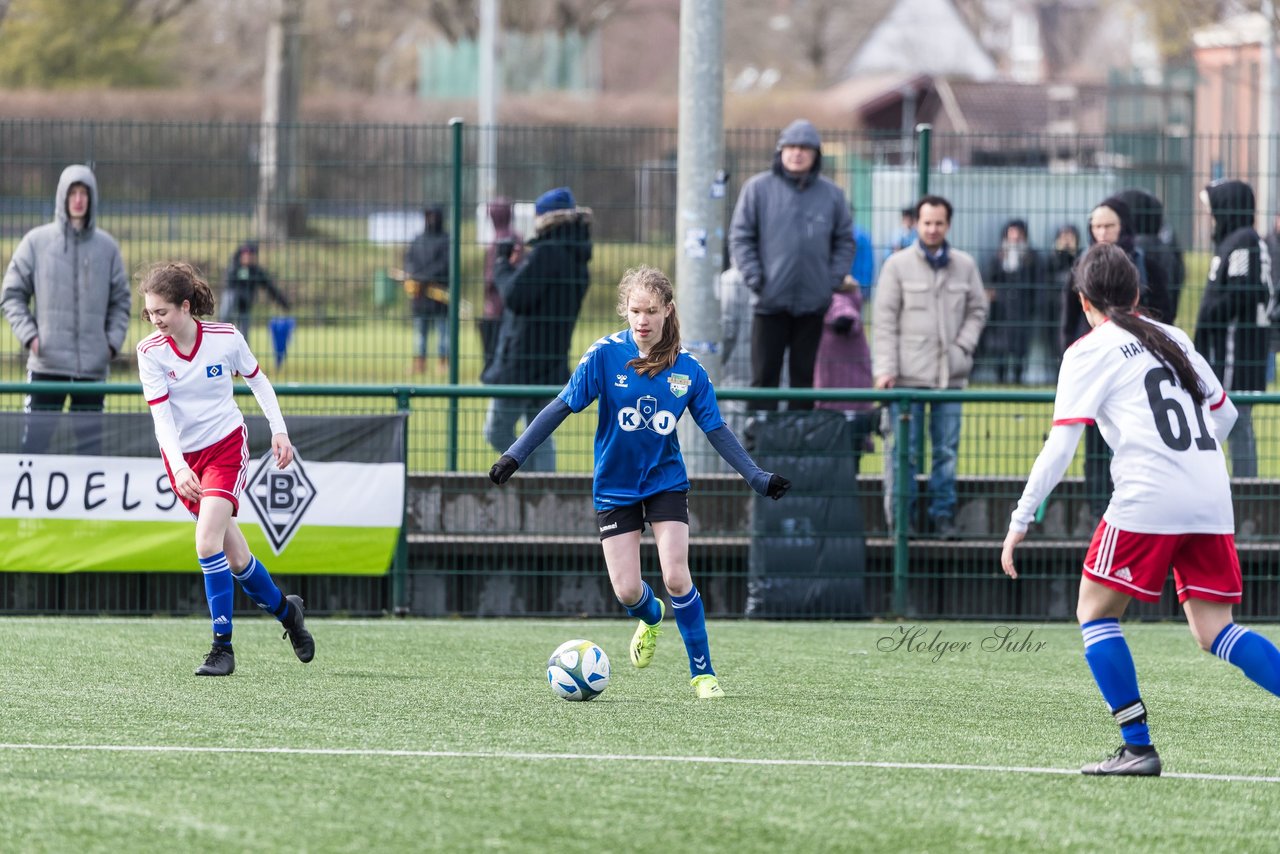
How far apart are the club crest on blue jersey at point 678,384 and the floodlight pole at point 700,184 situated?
326 cm

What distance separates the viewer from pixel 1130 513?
19.6 ft

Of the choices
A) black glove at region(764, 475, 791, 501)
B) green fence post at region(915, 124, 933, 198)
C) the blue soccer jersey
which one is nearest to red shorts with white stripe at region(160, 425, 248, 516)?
the blue soccer jersey

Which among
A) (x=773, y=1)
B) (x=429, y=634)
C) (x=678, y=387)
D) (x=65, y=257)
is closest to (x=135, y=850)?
(x=678, y=387)

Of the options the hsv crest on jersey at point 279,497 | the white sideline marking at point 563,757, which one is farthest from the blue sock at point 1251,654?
the hsv crest on jersey at point 279,497

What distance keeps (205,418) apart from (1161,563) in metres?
4.06

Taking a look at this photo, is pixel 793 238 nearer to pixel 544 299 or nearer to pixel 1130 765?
pixel 544 299

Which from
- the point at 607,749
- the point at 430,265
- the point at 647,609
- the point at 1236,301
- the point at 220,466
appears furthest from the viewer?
the point at 430,265

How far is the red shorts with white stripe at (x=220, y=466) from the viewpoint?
8102mm

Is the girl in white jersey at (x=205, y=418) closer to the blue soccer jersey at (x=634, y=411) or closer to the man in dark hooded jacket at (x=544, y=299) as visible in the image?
the blue soccer jersey at (x=634, y=411)

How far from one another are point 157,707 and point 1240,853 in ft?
13.1

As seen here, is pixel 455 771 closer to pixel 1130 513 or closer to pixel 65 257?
pixel 1130 513

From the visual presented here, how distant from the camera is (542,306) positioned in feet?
38.0

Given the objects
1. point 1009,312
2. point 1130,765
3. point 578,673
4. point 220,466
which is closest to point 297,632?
point 220,466

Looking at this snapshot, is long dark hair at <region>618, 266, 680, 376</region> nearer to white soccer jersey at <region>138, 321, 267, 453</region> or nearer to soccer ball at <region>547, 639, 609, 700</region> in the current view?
soccer ball at <region>547, 639, 609, 700</region>
